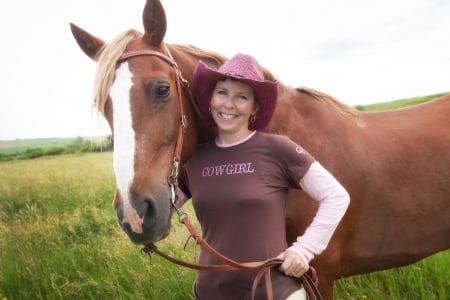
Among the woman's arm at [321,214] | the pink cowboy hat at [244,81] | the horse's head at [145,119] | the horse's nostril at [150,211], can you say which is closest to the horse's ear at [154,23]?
the horse's head at [145,119]

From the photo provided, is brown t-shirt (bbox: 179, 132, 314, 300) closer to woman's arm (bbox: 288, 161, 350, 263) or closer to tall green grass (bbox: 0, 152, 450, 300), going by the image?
woman's arm (bbox: 288, 161, 350, 263)

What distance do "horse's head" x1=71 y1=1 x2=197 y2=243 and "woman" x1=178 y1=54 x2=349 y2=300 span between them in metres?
0.20

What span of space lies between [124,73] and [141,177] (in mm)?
563

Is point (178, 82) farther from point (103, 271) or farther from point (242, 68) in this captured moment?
point (103, 271)

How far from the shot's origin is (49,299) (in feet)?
12.1

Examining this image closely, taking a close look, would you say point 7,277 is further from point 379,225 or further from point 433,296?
point 433,296

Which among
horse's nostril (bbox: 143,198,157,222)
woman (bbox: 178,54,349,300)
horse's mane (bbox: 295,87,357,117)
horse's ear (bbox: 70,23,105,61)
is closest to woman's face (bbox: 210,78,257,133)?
woman (bbox: 178,54,349,300)

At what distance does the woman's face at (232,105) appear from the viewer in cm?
187

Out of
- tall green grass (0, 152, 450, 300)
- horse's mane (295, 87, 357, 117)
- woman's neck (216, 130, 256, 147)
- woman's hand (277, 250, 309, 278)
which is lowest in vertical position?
tall green grass (0, 152, 450, 300)

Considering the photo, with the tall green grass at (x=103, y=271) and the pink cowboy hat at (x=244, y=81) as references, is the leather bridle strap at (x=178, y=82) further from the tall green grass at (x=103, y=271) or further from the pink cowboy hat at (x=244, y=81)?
the tall green grass at (x=103, y=271)

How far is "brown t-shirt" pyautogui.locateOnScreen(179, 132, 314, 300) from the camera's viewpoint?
5.74 ft

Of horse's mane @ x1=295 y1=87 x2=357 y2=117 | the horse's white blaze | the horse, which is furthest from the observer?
horse's mane @ x1=295 y1=87 x2=357 y2=117

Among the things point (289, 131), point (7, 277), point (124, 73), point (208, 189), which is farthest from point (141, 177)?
point (7, 277)

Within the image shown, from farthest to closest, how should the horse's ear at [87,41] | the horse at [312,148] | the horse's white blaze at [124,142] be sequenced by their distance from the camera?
the horse's ear at [87,41] < the horse at [312,148] < the horse's white blaze at [124,142]
